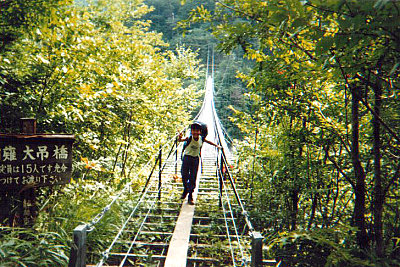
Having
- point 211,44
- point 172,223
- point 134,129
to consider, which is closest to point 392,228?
point 172,223

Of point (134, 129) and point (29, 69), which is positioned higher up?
point (29, 69)

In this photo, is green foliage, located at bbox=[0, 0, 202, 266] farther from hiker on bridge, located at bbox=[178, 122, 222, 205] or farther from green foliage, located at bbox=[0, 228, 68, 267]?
hiker on bridge, located at bbox=[178, 122, 222, 205]

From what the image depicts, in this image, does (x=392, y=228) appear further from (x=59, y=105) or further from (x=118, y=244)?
(x=59, y=105)

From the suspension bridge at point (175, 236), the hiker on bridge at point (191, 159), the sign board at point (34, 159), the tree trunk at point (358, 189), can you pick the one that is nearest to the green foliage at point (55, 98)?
the suspension bridge at point (175, 236)

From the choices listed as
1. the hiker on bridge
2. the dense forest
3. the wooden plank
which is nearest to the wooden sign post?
the dense forest

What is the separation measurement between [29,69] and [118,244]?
67.7 inches

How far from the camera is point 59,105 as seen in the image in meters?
2.13

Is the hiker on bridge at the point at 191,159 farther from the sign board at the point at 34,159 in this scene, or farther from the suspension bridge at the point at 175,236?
the sign board at the point at 34,159

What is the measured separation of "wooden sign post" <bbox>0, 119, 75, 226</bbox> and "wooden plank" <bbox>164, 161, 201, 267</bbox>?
1056mm

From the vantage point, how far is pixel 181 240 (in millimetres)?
2248

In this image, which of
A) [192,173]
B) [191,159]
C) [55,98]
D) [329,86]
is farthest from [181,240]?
[329,86]

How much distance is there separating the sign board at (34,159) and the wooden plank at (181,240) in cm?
106

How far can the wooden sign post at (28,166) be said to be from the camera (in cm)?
181

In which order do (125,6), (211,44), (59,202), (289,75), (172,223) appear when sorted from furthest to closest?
(211,44), (125,6), (172,223), (59,202), (289,75)
